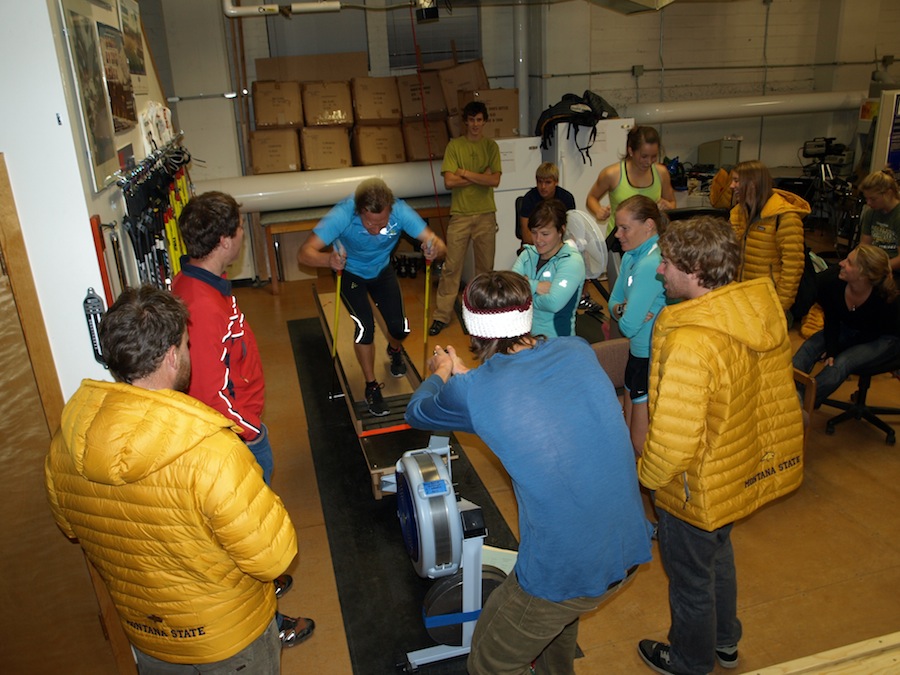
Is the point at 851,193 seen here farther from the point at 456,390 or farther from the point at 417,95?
the point at 456,390

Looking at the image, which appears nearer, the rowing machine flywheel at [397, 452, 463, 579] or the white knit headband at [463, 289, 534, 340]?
the white knit headband at [463, 289, 534, 340]

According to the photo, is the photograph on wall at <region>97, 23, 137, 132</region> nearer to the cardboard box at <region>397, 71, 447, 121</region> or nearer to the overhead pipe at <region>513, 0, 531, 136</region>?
the cardboard box at <region>397, 71, 447, 121</region>

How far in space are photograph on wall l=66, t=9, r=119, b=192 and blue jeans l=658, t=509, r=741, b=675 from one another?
7.57 ft

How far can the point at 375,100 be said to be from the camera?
815 cm

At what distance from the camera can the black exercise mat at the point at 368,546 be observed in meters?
2.98

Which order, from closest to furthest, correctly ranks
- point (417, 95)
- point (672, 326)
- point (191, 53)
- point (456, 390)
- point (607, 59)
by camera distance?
point (456, 390) → point (672, 326) → point (191, 53) → point (417, 95) → point (607, 59)

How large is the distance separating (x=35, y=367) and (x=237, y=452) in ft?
3.51

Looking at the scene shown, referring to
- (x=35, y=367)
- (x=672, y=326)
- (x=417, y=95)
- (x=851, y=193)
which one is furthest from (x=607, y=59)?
(x=35, y=367)

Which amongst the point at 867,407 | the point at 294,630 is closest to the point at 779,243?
the point at 867,407

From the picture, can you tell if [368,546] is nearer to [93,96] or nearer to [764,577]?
[764,577]

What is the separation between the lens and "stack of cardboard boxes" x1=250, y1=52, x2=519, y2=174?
793cm

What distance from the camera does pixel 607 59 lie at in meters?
9.13

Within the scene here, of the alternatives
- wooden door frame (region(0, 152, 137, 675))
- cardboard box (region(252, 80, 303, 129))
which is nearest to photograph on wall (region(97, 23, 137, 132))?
wooden door frame (region(0, 152, 137, 675))

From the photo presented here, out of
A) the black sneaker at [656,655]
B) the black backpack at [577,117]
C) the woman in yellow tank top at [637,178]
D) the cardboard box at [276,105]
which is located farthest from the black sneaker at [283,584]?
the cardboard box at [276,105]
